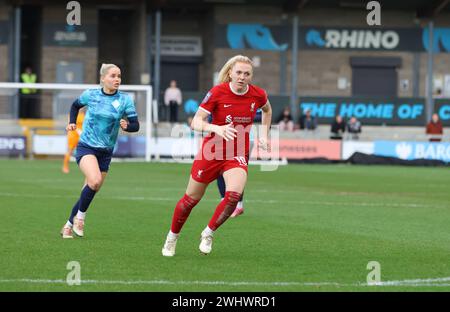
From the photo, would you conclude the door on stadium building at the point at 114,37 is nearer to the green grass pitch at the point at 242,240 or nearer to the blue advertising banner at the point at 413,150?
the blue advertising banner at the point at 413,150

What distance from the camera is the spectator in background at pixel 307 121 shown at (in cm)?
4553

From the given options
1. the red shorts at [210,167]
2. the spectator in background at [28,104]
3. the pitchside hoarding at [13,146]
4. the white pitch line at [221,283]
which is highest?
the spectator in background at [28,104]

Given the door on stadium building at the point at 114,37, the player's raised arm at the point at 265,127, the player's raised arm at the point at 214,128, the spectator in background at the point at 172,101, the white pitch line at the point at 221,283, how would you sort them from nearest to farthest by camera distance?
the white pitch line at the point at 221,283, the player's raised arm at the point at 214,128, the player's raised arm at the point at 265,127, the spectator in background at the point at 172,101, the door on stadium building at the point at 114,37

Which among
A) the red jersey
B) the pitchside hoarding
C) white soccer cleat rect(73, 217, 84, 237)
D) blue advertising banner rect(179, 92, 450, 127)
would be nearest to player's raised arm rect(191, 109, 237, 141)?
the red jersey

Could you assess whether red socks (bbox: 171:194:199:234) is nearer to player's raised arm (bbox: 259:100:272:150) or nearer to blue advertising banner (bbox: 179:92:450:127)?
player's raised arm (bbox: 259:100:272:150)

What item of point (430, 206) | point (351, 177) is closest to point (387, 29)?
point (351, 177)

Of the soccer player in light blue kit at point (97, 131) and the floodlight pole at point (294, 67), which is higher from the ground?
the floodlight pole at point (294, 67)

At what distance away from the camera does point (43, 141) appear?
40.1 m

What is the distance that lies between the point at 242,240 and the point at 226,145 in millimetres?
2302

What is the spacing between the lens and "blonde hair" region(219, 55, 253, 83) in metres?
11.6

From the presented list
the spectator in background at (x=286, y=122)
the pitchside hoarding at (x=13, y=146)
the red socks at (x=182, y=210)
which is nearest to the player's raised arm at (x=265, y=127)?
the red socks at (x=182, y=210)

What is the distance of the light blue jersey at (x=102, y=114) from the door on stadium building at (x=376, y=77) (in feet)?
130

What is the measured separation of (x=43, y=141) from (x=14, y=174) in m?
11.0
